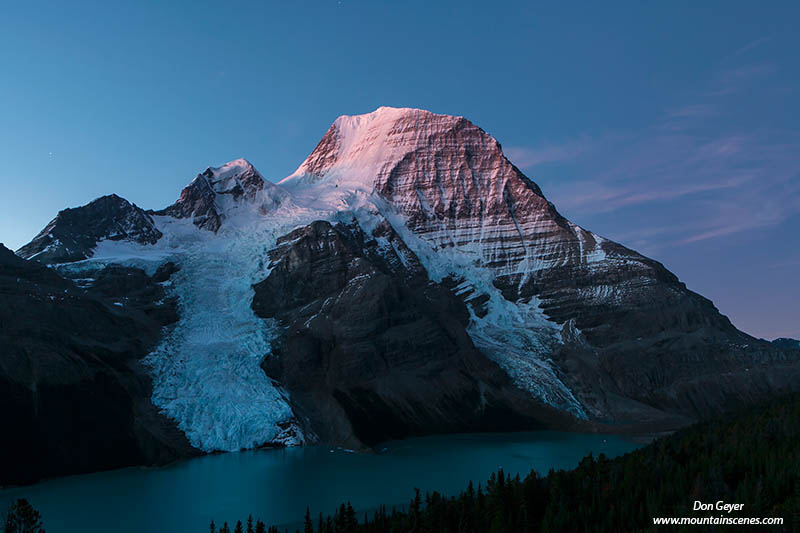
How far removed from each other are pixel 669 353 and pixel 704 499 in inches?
3782

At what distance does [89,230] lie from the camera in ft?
490

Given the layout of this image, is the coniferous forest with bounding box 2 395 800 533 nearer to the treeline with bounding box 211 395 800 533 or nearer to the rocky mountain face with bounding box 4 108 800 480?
the treeline with bounding box 211 395 800 533

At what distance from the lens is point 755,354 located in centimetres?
12781

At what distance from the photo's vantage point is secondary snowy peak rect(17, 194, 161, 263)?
134875mm

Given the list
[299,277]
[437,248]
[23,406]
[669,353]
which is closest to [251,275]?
[299,277]

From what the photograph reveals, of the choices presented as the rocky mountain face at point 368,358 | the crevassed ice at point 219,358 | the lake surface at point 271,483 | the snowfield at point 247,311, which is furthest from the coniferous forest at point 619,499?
the rocky mountain face at point 368,358

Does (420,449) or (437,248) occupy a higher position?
(437,248)

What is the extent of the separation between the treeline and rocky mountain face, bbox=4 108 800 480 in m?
46.6

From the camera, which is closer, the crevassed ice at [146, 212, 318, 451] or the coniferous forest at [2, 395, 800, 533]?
the coniferous forest at [2, 395, 800, 533]

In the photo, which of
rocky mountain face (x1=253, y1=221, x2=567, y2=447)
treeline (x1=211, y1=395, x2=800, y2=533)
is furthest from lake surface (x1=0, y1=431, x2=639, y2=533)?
rocky mountain face (x1=253, y1=221, x2=567, y2=447)

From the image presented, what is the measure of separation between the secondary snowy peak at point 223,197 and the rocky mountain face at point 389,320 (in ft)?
1.95

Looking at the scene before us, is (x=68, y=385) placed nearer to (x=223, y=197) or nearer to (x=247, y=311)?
(x=247, y=311)

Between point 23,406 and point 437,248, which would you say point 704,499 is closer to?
point 23,406

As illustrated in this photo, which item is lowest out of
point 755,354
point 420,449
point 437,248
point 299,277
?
point 420,449
